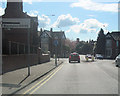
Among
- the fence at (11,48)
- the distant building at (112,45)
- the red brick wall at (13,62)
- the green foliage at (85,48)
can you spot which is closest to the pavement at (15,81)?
the red brick wall at (13,62)

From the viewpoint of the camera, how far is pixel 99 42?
6831 cm

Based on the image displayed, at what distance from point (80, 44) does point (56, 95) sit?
109146mm

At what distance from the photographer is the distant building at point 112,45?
63016 mm

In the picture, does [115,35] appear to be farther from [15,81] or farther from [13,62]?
[15,81]

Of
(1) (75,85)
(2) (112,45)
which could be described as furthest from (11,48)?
(2) (112,45)

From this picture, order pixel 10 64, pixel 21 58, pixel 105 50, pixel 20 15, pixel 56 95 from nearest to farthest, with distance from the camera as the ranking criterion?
pixel 56 95 < pixel 10 64 < pixel 21 58 < pixel 20 15 < pixel 105 50

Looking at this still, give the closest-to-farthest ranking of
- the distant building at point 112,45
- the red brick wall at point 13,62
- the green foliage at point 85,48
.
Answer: the red brick wall at point 13,62 < the distant building at point 112,45 < the green foliage at point 85,48

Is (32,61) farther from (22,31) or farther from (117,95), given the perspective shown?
(117,95)

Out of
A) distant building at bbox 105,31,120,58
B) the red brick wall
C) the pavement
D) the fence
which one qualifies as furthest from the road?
distant building at bbox 105,31,120,58

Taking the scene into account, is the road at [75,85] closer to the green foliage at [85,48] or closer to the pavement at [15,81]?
the pavement at [15,81]

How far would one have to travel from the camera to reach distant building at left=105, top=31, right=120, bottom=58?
6302 cm

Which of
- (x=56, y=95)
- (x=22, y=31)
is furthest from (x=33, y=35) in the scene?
(x=56, y=95)

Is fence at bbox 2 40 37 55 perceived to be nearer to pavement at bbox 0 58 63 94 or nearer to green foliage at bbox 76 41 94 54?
pavement at bbox 0 58 63 94

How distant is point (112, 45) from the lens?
63844mm
